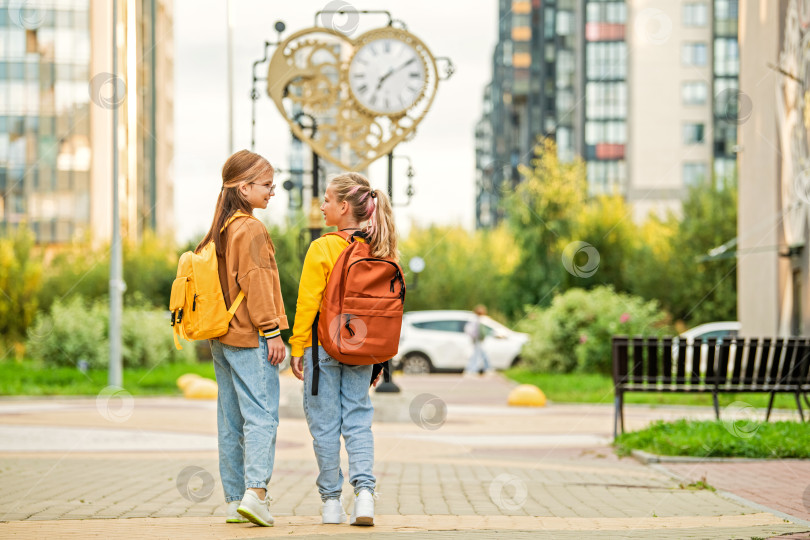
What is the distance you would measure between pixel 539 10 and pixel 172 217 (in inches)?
1278

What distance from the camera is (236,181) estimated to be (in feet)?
18.8

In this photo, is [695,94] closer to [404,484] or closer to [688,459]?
[688,459]

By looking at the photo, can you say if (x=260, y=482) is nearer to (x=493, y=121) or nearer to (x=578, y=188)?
(x=578, y=188)

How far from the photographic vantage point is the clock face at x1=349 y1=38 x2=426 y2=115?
1364cm

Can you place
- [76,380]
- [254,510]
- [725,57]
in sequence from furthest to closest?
[725,57] → [76,380] → [254,510]

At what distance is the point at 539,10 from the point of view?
8481 centimetres

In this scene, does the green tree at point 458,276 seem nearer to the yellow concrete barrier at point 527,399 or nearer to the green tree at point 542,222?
the green tree at point 542,222

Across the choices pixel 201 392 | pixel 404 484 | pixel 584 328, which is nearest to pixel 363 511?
pixel 404 484

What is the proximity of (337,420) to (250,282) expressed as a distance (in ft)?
2.64

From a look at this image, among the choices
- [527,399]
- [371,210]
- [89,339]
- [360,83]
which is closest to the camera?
[371,210]

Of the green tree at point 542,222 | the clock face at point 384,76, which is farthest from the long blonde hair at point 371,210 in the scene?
the green tree at point 542,222

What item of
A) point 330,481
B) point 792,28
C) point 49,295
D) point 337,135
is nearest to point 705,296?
point 792,28

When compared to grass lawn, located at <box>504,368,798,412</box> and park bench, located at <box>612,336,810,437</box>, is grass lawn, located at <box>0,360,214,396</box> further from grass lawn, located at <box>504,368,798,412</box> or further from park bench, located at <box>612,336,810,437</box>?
park bench, located at <box>612,336,810,437</box>

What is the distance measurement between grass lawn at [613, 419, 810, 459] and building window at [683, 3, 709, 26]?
195 ft
